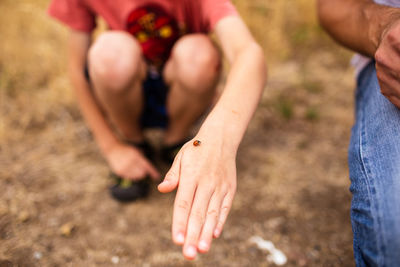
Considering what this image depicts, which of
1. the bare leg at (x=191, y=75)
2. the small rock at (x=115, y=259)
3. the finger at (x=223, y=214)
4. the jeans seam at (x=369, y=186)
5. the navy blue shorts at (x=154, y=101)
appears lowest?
the small rock at (x=115, y=259)

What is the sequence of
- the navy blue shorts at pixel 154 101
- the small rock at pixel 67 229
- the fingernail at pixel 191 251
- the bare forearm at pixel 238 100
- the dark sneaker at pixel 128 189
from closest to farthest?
the fingernail at pixel 191 251 < the bare forearm at pixel 238 100 < the small rock at pixel 67 229 < the dark sneaker at pixel 128 189 < the navy blue shorts at pixel 154 101

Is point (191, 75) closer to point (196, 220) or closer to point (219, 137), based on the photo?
point (219, 137)

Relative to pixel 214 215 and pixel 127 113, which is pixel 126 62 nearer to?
pixel 127 113

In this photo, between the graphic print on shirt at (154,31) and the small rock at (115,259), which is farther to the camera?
the graphic print on shirt at (154,31)

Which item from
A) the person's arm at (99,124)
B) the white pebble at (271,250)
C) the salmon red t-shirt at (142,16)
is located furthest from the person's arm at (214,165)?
the person's arm at (99,124)

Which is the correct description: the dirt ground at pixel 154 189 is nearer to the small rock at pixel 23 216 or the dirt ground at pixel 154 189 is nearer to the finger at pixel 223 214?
the small rock at pixel 23 216

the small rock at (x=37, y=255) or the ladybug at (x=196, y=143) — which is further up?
the ladybug at (x=196, y=143)

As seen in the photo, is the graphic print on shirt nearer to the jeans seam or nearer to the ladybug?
the ladybug
